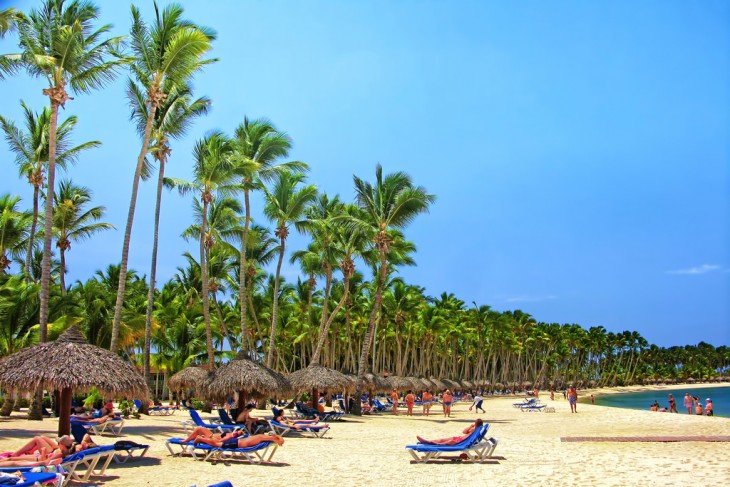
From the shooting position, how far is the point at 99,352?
1404 centimetres

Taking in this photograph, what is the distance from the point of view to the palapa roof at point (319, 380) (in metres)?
23.3

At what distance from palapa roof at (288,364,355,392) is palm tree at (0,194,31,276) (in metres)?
12.2

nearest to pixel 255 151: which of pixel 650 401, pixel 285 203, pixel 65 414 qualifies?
pixel 285 203

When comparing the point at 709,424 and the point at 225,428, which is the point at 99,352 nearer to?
the point at 225,428

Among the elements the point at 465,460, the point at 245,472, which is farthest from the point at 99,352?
the point at 465,460

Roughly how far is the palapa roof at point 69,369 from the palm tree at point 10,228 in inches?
503

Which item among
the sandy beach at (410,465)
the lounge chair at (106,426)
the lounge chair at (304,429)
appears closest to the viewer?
the sandy beach at (410,465)

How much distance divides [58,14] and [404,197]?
49.7 feet

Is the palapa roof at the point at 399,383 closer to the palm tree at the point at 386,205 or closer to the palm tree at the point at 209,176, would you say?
the palm tree at the point at 386,205

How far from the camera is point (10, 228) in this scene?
2520cm

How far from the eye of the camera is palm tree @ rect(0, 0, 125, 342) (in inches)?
710

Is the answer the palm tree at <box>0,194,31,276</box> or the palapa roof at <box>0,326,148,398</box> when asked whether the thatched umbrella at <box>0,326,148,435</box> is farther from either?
the palm tree at <box>0,194,31,276</box>

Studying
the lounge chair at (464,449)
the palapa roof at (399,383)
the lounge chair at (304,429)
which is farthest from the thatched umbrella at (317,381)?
the palapa roof at (399,383)

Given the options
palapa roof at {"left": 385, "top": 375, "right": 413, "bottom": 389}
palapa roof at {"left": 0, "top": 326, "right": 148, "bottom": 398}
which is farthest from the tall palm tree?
palapa roof at {"left": 385, "top": 375, "right": 413, "bottom": 389}
